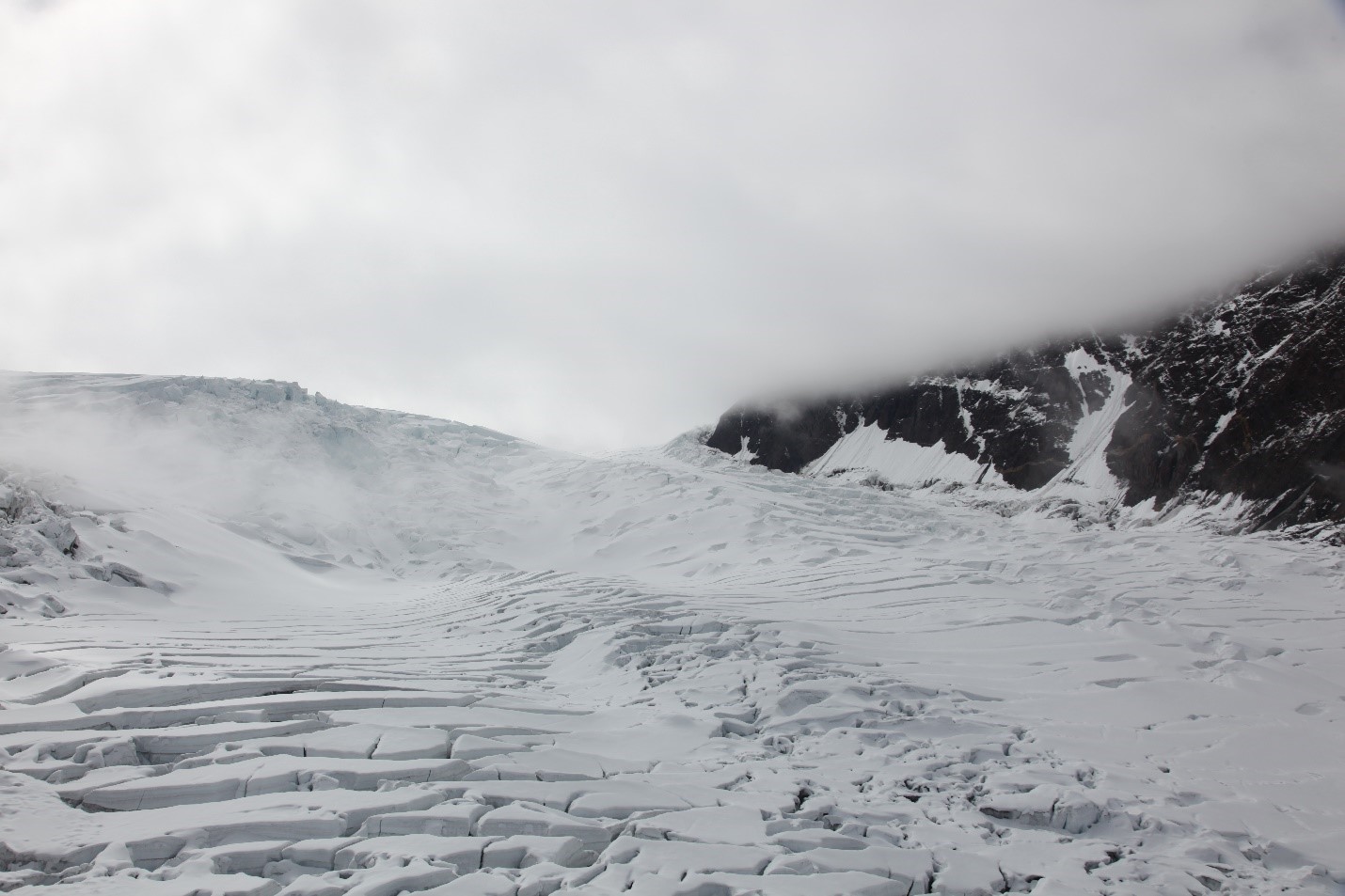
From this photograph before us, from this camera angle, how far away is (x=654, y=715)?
956 cm

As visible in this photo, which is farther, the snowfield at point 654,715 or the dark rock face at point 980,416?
the dark rock face at point 980,416

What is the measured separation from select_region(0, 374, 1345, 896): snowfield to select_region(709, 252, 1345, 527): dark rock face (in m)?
23.6

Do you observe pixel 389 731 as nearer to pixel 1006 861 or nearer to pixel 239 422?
pixel 1006 861

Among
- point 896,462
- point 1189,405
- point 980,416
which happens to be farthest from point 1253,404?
point 896,462

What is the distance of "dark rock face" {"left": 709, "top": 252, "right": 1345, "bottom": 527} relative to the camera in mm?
41969

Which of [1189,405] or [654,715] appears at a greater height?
[1189,405]

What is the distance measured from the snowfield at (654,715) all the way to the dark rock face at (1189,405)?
77.3ft

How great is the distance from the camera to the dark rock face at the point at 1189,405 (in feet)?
138

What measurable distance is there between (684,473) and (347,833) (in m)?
29.2

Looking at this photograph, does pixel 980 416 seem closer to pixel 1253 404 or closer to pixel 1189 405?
pixel 1189 405

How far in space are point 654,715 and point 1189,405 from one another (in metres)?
54.5

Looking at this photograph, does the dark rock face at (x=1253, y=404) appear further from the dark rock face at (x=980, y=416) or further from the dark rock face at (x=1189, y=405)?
the dark rock face at (x=980, y=416)

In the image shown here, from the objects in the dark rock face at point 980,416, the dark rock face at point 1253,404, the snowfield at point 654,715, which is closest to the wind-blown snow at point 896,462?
the dark rock face at point 980,416

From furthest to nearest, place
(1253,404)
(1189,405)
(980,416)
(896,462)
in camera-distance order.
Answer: (896,462) < (980,416) < (1189,405) < (1253,404)
